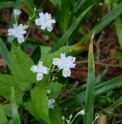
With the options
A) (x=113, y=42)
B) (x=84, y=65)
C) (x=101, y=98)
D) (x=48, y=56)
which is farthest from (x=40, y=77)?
(x=113, y=42)

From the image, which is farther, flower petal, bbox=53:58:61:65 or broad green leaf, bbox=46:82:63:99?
broad green leaf, bbox=46:82:63:99

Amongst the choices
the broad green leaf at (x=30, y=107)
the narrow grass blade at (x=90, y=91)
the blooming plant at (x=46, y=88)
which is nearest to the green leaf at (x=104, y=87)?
the blooming plant at (x=46, y=88)

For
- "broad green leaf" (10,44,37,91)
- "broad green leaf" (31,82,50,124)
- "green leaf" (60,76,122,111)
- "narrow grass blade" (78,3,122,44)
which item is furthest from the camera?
"narrow grass blade" (78,3,122,44)

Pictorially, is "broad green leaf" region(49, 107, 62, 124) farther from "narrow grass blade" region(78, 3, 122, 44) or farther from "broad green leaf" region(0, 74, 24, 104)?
"narrow grass blade" region(78, 3, 122, 44)

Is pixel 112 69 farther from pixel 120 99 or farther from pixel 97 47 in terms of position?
pixel 120 99

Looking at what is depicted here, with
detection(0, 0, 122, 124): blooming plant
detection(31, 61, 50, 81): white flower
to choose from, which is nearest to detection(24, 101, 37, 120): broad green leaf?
detection(0, 0, 122, 124): blooming plant

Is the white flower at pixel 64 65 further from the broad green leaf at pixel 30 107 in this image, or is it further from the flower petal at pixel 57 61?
the broad green leaf at pixel 30 107
